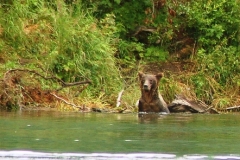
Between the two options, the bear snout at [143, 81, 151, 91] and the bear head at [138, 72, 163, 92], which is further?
the bear head at [138, 72, 163, 92]

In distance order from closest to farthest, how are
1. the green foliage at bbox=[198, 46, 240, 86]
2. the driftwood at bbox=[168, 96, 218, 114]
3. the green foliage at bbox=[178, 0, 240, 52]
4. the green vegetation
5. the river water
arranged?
the river water, the driftwood at bbox=[168, 96, 218, 114], the green vegetation, the green foliage at bbox=[198, 46, 240, 86], the green foliage at bbox=[178, 0, 240, 52]

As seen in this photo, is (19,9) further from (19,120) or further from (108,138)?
(108,138)

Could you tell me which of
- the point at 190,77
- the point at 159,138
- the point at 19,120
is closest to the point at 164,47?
the point at 190,77

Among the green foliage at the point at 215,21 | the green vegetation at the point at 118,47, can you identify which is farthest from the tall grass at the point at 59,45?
the green foliage at the point at 215,21

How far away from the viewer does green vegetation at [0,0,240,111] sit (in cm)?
1599

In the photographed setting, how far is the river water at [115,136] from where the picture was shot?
8.08m

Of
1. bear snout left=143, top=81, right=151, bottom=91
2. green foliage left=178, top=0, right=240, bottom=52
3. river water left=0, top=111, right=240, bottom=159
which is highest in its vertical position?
green foliage left=178, top=0, right=240, bottom=52

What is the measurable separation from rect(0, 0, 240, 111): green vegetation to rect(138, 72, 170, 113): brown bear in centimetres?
50

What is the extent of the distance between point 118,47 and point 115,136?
861 centimetres

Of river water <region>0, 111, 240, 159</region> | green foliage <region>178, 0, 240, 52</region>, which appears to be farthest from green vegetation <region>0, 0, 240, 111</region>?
river water <region>0, 111, 240, 159</region>

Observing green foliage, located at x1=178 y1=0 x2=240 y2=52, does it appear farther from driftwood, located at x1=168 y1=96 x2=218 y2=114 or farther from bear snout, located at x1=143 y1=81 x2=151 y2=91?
bear snout, located at x1=143 y1=81 x2=151 y2=91

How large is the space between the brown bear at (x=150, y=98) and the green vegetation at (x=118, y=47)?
502mm

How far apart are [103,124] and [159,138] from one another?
79.9 inches

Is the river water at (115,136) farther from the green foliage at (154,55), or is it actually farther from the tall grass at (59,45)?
the green foliage at (154,55)
